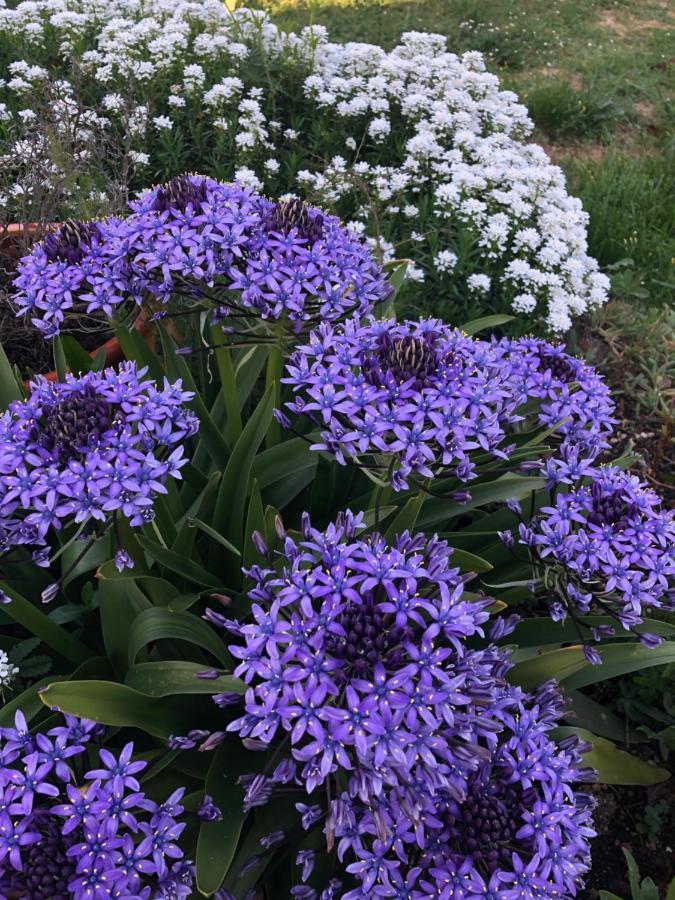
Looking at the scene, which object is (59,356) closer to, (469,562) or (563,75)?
(469,562)

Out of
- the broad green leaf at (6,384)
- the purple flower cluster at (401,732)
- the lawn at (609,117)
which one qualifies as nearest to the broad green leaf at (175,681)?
the purple flower cluster at (401,732)

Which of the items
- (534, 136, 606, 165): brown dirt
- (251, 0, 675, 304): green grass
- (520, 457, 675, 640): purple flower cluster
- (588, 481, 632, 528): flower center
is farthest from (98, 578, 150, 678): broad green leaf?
(534, 136, 606, 165): brown dirt

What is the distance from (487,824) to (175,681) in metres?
0.82

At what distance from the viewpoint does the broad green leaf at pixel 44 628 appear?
199cm

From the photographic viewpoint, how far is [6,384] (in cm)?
252

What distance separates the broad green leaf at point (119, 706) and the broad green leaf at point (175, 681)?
0.04 m

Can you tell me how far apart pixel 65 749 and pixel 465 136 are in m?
4.24

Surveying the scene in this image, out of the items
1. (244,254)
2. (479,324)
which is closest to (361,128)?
(479,324)

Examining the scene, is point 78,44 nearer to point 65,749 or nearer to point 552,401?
point 552,401

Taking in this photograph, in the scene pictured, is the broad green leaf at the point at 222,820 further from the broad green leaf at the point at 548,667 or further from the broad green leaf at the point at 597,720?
the broad green leaf at the point at 597,720

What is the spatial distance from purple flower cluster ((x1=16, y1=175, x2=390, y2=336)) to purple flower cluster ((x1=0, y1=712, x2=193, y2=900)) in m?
1.25

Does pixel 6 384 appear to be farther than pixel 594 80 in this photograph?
No

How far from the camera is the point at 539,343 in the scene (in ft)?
9.08

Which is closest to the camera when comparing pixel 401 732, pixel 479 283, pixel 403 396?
pixel 401 732
